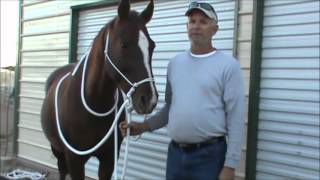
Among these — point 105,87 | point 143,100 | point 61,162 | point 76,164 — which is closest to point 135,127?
point 143,100

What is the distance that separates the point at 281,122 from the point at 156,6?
220 cm

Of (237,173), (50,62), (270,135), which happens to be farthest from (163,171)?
(50,62)

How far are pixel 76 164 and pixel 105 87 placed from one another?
811 mm

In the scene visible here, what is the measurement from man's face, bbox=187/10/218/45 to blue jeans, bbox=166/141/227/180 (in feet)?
2.16

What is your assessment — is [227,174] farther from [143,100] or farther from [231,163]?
[143,100]

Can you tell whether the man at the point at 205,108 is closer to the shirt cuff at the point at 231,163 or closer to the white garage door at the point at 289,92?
the shirt cuff at the point at 231,163

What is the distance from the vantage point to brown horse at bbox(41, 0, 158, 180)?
3.70 meters

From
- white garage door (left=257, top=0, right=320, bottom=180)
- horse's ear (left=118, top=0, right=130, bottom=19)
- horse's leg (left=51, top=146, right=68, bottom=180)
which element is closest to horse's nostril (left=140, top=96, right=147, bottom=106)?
horse's ear (left=118, top=0, right=130, bottom=19)

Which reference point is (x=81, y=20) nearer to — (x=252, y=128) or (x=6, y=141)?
(x=252, y=128)

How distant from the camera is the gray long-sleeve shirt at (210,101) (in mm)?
3131

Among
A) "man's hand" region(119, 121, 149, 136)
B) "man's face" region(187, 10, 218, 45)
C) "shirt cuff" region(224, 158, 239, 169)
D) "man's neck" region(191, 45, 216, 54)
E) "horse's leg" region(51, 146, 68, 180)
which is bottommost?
"horse's leg" region(51, 146, 68, 180)

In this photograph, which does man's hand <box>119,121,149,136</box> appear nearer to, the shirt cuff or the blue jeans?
the blue jeans

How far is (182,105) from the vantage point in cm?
329

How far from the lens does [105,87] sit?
14.0 ft
